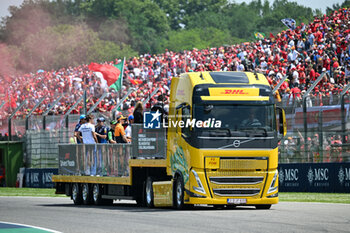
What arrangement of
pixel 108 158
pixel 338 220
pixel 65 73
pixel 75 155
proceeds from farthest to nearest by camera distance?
pixel 65 73 < pixel 75 155 < pixel 108 158 < pixel 338 220

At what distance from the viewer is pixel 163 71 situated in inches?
1895

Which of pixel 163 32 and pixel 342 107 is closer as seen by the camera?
pixel 342 107

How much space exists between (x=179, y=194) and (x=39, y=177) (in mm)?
17539

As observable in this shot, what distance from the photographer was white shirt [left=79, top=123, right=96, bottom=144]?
24078mm

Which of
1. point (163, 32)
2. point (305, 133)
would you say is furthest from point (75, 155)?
point (163, 32)

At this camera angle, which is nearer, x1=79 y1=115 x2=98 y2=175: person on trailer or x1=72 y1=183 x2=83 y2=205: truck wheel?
x1=79 y1=115 x2=98 y2=175: person on trailer

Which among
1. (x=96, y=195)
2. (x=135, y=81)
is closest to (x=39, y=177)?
(x=135, y=81)

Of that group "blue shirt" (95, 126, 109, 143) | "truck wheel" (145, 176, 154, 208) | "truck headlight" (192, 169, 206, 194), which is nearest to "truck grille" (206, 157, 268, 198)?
"truck headlight" (192, 169, 206, 194)

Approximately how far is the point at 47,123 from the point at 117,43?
9540 cm

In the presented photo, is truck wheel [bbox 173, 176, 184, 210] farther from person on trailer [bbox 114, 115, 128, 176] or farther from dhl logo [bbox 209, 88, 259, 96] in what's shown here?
person on trailer [bbox 114, 115, 128, 176]

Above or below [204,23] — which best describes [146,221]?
below

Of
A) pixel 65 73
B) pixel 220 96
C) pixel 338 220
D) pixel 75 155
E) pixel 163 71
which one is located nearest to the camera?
pixel 338 220

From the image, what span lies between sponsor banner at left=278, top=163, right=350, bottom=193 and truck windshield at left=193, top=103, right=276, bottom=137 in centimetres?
597

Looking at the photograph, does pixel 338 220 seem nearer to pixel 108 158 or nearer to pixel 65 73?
pixel 108 158
